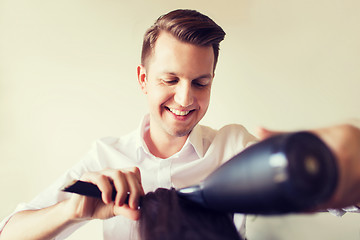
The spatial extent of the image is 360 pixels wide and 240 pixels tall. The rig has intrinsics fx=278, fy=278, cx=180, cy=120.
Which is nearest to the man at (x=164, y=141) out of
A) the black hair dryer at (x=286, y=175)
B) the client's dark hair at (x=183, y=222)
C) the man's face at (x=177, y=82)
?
the man's face at (x=177, y=82)

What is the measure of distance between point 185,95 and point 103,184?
39cm

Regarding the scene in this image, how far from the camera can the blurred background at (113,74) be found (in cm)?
113

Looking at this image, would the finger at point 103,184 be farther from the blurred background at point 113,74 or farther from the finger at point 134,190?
the blurred background at point 113,74

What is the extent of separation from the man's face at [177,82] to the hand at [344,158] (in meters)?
0.47

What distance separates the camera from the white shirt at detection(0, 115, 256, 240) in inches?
38.5

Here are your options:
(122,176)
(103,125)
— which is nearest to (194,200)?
(122,176)

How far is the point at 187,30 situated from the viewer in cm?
90

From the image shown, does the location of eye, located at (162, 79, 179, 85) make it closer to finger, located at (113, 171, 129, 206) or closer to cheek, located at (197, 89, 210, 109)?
cheek, located at (197, 89, 210, 109)

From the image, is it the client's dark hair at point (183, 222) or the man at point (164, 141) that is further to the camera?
the man at point (164, 141)

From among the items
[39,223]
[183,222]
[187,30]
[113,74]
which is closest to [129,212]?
[183,222]

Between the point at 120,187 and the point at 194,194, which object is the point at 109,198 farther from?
the point at 194,194

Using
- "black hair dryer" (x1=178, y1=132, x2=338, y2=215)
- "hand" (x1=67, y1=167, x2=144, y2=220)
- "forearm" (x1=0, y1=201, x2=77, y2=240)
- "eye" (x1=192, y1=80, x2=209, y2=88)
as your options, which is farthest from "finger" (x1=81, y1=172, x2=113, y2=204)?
"eye" (x1=192, y1=80, x2=209, y2=88)

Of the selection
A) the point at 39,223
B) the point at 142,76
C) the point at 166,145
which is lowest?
the point at 39,223

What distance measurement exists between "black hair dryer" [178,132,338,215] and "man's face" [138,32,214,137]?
538mm
